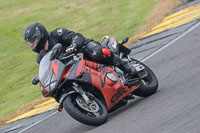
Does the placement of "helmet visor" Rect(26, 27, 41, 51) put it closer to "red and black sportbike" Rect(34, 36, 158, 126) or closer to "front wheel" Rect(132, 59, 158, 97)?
"red and black sportbike" Rect(34, 36, 158, 126)

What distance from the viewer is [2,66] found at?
52.5 feet

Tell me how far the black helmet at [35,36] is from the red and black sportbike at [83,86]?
260 millimetres

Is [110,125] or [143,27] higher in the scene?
[110,125]

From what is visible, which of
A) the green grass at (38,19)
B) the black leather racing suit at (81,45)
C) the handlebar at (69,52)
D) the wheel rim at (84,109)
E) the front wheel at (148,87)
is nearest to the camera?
the wheel rim at (84,109)

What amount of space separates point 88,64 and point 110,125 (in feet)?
3.28

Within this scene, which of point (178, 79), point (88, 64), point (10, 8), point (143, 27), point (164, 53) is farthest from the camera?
point (10, 8)

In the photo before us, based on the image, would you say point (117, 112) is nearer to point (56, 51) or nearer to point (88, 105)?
point (88, 105)

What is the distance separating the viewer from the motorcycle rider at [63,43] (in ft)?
22.3

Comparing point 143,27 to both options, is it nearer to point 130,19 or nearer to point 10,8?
point 130,19

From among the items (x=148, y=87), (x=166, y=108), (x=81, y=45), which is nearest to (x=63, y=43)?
(x=81, y=45)

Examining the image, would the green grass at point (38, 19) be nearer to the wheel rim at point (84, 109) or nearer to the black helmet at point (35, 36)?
the black helmet at point (35, 36)

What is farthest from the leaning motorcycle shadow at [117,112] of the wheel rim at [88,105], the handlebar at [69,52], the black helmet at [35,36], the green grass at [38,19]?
the green grass at [38,19]

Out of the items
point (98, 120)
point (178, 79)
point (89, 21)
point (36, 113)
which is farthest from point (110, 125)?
point (89, 21)

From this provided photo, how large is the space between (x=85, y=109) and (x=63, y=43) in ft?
4.39
